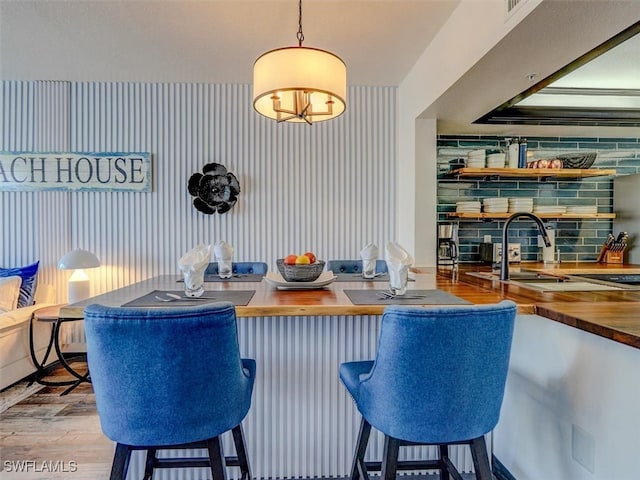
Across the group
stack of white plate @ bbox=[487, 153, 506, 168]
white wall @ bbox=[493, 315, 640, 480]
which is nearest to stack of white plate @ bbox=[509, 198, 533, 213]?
stack of white plate @ bbox=[487, 153, 506, 168]

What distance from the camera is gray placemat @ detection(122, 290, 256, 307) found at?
4.51 ft

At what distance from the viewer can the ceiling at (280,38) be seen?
5.74ft

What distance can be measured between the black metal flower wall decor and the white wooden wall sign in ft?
1.54

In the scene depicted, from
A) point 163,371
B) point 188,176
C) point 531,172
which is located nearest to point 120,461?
point 163,371

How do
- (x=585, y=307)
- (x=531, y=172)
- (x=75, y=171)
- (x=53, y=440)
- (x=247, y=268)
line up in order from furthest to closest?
(x=75, y=171) → (x=531, y=172) → (x=247, y=268) → (x=53, y=440) → (x=585, y=307)

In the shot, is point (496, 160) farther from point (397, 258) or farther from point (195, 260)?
point (195, 260)

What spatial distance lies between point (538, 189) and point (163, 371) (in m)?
3.41

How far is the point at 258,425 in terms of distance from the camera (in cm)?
174

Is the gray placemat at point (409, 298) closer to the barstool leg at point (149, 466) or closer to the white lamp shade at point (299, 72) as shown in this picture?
the white lamp shade at point (299, 72)

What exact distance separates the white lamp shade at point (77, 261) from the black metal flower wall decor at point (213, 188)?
101 cm

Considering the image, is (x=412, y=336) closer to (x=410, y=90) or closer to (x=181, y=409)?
(x=181, y=409)

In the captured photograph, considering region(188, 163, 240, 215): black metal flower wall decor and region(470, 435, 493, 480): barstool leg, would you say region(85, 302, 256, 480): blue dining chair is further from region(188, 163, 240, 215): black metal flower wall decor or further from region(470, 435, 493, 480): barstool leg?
region(188, 163, 240, 215): black metal flower wall decor

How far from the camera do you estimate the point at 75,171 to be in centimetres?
350

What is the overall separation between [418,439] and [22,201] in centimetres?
408
